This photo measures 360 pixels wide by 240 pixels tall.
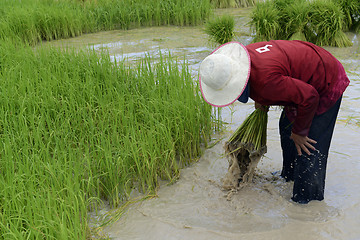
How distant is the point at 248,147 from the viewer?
7.68ft

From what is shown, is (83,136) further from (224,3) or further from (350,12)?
(224,3)

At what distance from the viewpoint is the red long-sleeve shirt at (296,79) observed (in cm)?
181

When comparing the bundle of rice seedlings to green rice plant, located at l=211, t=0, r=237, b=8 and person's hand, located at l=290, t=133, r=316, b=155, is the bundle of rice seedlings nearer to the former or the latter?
person's hand, located at l=290, t=133, r=316, b=155

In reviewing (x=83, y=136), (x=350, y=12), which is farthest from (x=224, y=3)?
(x=83, y=136)

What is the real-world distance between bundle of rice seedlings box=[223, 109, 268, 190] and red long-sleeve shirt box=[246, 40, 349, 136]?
0.85ft

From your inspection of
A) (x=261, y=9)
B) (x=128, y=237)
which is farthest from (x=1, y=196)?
(x=261, y=9)

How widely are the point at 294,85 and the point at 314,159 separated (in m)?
0.54

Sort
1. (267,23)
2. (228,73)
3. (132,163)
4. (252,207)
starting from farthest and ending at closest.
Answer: (267,23)
(132,163)
(252,207)
(228,73)

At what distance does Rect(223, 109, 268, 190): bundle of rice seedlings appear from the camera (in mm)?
2318

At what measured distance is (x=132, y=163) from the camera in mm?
2574

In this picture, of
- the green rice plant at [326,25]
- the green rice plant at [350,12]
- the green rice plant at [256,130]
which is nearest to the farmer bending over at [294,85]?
the green rice plant at [256,130]

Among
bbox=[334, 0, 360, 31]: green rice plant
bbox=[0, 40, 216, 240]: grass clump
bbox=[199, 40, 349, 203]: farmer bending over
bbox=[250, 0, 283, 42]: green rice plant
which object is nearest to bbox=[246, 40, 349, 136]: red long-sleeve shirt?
bbox=[199, 40, 349, 203]: farmer bending over

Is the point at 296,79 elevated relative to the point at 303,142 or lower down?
elevated

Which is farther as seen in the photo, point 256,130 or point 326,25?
point 326,25
